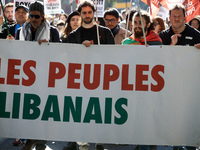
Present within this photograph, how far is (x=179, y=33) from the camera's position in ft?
18.4

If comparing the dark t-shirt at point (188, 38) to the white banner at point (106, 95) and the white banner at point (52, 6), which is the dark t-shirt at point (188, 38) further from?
the white banner at point (52, 6)

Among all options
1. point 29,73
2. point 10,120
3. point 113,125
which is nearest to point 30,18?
point 29,73

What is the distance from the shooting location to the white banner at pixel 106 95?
4.54 metres

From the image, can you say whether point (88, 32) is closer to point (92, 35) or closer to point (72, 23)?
point (92, 35)

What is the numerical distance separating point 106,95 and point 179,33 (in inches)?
63.1

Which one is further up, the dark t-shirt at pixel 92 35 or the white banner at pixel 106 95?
the dark t-shirt at pixel 92 35

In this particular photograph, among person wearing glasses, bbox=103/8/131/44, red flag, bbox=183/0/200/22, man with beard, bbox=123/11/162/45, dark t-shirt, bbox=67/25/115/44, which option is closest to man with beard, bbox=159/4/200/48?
man with beard, bbox=123/11/162/45

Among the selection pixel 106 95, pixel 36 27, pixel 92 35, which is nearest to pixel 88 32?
pixel 92 35

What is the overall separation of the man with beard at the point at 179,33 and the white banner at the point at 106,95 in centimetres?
83

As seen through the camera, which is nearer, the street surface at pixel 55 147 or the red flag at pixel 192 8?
the street surface at pixel 55 147

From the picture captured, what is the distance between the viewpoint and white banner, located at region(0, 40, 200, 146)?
4.54 metres

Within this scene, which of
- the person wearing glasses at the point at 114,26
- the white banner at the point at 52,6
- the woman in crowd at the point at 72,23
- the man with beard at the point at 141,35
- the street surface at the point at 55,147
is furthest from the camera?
the white banner at the point at 52,6

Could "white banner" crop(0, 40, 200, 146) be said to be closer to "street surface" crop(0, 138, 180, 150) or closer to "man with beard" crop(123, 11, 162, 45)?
"man with beard" crop(123, 11, 162, 45)

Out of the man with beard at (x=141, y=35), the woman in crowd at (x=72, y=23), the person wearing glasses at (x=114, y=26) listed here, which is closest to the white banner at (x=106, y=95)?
the man with beard at (x=141, y=35)
